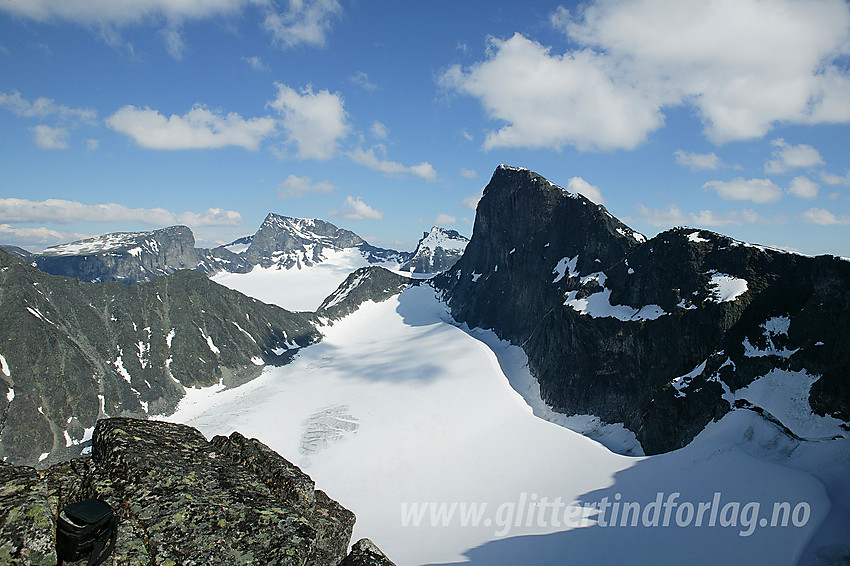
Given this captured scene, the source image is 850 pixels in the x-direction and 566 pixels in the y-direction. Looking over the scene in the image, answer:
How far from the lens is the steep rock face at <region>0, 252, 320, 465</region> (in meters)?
57.6

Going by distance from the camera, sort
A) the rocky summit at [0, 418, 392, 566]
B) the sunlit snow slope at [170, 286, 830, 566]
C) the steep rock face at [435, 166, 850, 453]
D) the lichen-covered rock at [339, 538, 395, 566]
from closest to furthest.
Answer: the rocky summit at [0, 418, 392, 566] → the lichen-covered rock at [339, 538, 395, 566] → the sunlit snow slope at [170, 286, 830, 566] → the steep rock face at [435, 166, 850, 453]

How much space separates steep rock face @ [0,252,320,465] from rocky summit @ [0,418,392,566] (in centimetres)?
6537

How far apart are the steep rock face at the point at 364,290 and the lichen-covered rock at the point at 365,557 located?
13415 cm

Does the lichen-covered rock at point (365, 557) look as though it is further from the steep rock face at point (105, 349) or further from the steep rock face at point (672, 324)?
the steep rock face at point (105, 349)

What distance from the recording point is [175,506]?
7453mm

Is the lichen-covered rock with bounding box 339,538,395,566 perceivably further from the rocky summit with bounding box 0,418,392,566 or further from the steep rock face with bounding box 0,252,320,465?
the steep rock face with bounding box 0,252,320,465

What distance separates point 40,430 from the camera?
183 ft

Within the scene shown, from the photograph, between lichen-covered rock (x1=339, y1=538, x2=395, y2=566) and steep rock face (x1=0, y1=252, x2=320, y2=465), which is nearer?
lichen-covered rock (x1=339, y1=538, x2=395, y2=566)

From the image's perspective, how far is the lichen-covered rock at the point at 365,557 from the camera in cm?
830

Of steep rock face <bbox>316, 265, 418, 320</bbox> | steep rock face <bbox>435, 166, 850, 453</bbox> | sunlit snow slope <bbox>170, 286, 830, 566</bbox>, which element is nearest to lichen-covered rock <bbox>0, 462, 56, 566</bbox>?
sunlit snow slope <bbox>170, 286, 830, 566</bbox>

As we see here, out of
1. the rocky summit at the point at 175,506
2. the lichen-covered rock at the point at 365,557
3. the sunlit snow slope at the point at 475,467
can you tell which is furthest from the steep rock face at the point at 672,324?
the rocky summit at the point at 175,506

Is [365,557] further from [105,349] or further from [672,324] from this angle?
[105,349]

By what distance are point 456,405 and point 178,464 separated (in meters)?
53.5

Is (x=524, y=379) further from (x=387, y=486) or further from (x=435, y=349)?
(x=387, y=486)
